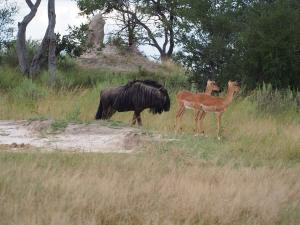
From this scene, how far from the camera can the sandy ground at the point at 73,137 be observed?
10.6 meters

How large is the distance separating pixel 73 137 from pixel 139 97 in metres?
1.75

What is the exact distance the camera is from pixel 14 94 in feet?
56.9

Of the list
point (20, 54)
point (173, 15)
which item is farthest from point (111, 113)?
point (173, 15)

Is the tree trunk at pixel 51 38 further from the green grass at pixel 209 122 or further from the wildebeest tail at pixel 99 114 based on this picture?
the wildebeest tail at pixel 99 114

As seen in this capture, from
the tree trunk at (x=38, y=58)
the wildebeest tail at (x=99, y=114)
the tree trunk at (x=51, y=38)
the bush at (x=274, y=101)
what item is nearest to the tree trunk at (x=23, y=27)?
the tree trunk at (x=38, y=58)

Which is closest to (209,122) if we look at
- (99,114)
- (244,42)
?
(99,114)

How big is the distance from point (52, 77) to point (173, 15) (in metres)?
12.3

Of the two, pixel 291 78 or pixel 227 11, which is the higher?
pixel 227 11

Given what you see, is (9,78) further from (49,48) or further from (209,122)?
(209,122)

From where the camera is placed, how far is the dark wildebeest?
12.6 metres

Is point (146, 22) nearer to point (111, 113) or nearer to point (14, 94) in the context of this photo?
point (14, 94)

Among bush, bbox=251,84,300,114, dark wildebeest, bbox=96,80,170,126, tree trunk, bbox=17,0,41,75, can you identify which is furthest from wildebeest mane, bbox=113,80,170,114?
tree trunk, bbox=17,0,41,75

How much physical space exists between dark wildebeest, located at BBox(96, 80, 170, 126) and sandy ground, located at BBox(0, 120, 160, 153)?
0.74 m

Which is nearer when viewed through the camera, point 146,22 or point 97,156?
point 97,156
